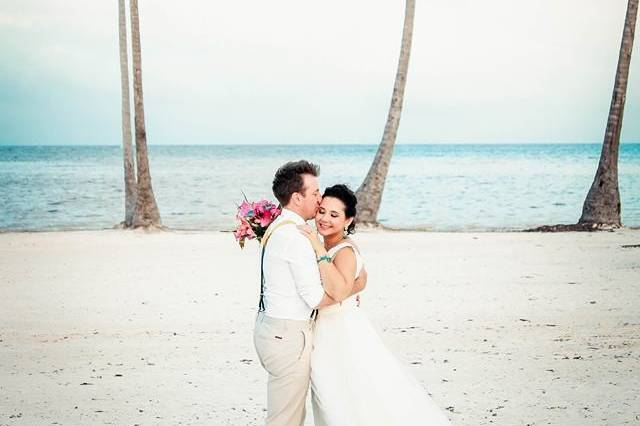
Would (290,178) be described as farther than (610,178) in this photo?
No

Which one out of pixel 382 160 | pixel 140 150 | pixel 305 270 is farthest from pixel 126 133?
pixel 305 270

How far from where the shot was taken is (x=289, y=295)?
13.5 ft

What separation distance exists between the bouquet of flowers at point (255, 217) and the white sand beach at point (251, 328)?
1969 millimetres

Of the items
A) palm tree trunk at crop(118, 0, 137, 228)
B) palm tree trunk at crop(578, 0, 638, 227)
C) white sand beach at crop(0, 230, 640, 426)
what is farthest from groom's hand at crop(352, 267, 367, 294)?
palm tree trunk at crop(118, 0, 137, 228)

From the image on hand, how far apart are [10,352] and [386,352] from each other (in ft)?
15.8

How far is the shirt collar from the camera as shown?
Answer: 416 cm

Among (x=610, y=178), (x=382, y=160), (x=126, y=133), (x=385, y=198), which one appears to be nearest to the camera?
(x=610, y=178)

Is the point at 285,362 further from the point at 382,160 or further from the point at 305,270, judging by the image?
the point at 382,160

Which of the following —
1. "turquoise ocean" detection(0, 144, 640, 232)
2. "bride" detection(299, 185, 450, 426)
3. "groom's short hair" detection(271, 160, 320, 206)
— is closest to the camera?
"groom's short hair" detection(271, 160, 320, 206)

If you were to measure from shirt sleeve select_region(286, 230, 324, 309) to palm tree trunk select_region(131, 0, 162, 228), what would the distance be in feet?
40.9

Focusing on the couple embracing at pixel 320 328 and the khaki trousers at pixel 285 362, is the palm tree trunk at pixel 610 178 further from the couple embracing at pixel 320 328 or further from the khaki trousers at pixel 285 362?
the khaki trousers at pixel 285 362

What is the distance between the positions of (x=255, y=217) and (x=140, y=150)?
12318mm

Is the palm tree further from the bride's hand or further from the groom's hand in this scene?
the bride's hand

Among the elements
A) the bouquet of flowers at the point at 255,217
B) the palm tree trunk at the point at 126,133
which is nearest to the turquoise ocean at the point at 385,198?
the palm tree trunk at the point at 126,133
